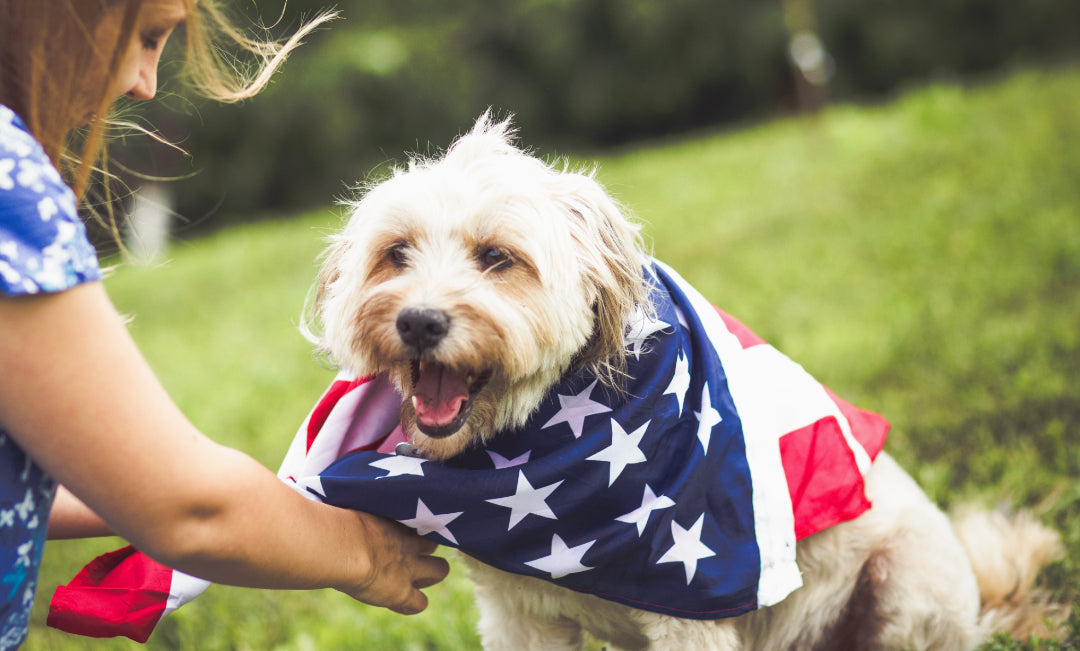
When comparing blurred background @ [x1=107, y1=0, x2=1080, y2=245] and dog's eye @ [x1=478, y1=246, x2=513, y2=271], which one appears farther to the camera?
blurred background @ [x1=107, y1=0, x2=1080, y2=245]

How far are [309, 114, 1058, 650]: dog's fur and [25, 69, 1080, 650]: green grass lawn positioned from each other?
40 centimetres

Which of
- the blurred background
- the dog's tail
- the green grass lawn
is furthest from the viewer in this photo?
the blurred background

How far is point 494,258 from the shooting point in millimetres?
1988

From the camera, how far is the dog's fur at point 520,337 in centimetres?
184

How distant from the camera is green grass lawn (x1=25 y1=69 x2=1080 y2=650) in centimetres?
334

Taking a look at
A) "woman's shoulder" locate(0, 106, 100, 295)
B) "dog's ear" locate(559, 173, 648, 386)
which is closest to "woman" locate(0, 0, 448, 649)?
"woman's shoulder" locate(0, 106, 100, 295)

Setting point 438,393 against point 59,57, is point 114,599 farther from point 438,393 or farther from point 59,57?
point 59,57

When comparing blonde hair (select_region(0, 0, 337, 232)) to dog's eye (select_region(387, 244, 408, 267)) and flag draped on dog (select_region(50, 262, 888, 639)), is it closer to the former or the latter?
dog's eye (select_region(387, 244, 408, 267))

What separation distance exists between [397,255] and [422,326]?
1.01ft

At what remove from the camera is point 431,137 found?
17.9m

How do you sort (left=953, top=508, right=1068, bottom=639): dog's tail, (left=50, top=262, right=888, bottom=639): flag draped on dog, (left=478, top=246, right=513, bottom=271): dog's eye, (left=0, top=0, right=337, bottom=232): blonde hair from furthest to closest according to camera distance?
1. (left=953, top=508, right=1068, bottom=639): dog's tail
2. (left=478, top=246, right=513, bottom=271): dog's eye
3. (left=50, top=262, right=888, bottom=639): flag draped on dog
4. (left=0, top=0, right=337, bottom=232): blonde hair

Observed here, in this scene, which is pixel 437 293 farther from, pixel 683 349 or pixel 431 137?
pixel 431 137

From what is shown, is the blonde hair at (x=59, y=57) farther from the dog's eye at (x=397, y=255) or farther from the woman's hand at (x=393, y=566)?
the woman's hand at (x=393, y=566)

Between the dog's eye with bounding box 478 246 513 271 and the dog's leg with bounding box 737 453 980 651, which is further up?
the dog's eye with bounding box 478 246 513 271
